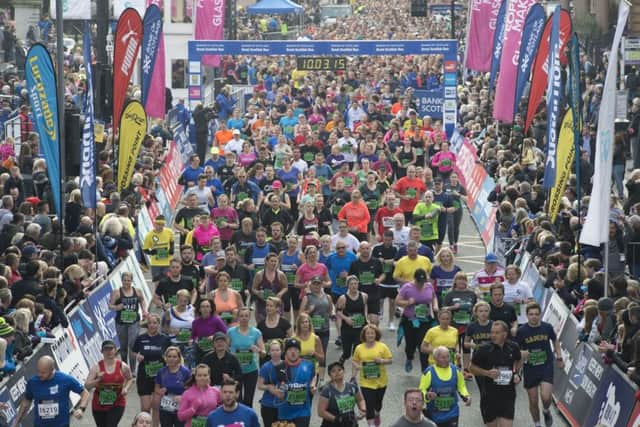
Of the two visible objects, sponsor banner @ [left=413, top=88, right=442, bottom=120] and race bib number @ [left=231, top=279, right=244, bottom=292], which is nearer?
race bib number @ [left=231, top=279, right=244, bottom=292]

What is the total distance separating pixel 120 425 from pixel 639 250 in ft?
26.4

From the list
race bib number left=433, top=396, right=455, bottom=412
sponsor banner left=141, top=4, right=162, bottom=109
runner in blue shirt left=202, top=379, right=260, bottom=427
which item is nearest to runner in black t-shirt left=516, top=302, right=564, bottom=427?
race bib number left=433, top=396, right=455, bottom=412

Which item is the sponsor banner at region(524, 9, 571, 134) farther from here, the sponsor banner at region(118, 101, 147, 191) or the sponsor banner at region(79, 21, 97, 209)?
the sponsor banner at region(79, 21, 97, 209)

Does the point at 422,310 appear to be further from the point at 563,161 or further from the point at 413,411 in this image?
the point at 413,411

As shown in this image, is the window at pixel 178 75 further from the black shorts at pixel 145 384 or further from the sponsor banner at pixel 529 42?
the black shorts at pixel 145 384

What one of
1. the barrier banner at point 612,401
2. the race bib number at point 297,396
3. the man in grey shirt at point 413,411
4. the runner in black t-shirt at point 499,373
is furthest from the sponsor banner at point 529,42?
the man in grey shirt at point 413,411

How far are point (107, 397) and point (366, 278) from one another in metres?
5.15

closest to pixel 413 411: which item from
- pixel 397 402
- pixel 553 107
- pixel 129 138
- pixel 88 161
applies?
pixel 397 402

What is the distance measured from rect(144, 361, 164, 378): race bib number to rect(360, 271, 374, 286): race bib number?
4.17 metres

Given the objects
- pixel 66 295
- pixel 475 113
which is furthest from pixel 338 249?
pixel 475 113

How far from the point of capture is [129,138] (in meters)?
25.1

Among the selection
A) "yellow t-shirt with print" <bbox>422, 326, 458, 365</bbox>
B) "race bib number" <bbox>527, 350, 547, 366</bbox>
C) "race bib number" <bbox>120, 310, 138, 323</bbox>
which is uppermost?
"yellow t-shirt with print" <bbox>422, 326, 458, 365</bbox>

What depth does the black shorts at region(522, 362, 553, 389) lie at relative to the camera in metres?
16.9

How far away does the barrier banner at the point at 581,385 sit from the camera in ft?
54.7
